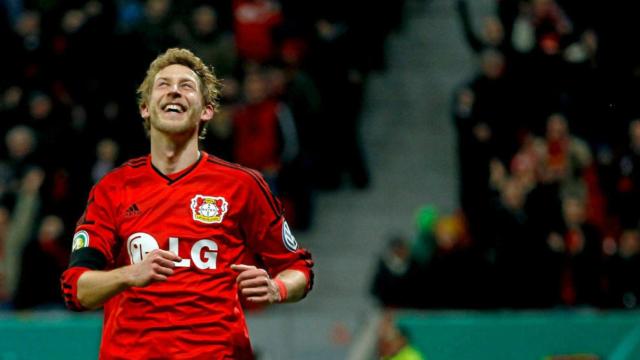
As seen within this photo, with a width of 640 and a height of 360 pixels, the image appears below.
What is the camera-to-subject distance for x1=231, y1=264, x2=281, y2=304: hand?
489 cm

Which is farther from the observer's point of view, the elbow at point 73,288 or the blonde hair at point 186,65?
the blonde hair at point 186,65

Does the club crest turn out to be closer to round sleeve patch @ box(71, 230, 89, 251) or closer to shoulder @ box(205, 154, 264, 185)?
shoulder @ box(205, 154, 264, 185)

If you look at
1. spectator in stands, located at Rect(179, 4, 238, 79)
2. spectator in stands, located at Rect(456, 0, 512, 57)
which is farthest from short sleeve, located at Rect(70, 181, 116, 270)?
spectator in stands, located at Rect(456, 0, 512, 57)

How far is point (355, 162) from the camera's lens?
13.6 metres

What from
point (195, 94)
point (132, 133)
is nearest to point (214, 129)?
point (132, 133)

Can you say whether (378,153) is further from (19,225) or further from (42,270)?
(42,270)

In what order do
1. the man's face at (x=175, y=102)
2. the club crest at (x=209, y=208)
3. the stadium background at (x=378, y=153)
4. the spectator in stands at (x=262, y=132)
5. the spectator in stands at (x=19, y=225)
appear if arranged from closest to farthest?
the club crest at (x=209, y=208) < the man's face at (x=175, y=102) < the stadium background at (x=378, y=153) < the spectator in stands at (x=19, y=225) < the spectator in stands at (x=262, y=132)

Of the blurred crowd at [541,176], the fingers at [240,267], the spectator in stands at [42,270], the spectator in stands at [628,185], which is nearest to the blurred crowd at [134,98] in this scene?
the spectator in stands at [42,270]

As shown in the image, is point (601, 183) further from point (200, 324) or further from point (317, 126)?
point (200, 324)

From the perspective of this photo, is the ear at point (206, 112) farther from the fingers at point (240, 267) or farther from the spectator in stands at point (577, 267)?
the spectator in stands at point (577, 267)

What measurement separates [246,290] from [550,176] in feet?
23.0

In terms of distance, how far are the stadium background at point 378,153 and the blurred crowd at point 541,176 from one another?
0.02 meters

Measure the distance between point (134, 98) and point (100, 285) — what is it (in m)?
7.97

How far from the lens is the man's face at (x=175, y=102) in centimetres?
532
